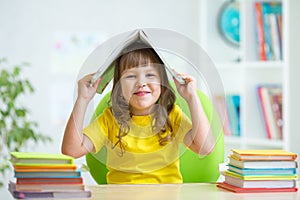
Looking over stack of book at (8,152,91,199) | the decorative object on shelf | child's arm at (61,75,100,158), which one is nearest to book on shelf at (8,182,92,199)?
stack of book at (8,152,91,199)

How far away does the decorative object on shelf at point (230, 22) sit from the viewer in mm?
4113

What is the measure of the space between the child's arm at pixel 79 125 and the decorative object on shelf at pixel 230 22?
8.50ft

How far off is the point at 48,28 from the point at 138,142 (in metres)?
2.47

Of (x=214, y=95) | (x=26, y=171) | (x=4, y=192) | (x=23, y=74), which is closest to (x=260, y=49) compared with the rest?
(x=23, y=74)

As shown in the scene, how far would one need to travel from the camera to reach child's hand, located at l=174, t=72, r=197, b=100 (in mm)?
1602

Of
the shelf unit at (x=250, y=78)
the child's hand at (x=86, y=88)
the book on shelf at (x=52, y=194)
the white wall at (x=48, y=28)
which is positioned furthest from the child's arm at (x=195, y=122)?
the white wall at (x=48, y=28)

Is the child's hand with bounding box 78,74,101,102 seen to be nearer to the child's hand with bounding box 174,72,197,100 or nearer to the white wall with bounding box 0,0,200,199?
the child's hand with bounding box 174,72,197,100

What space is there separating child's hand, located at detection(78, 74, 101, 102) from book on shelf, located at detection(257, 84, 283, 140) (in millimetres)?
2289

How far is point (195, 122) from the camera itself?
5.40 feet

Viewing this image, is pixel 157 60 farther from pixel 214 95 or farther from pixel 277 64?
pixel 277 64

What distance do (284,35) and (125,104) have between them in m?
2.06

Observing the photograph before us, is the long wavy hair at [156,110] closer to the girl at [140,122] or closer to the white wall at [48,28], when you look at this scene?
the girl at [140,122]

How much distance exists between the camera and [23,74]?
3.91 metres

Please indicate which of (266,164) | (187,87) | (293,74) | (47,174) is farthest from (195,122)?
(293,74)
